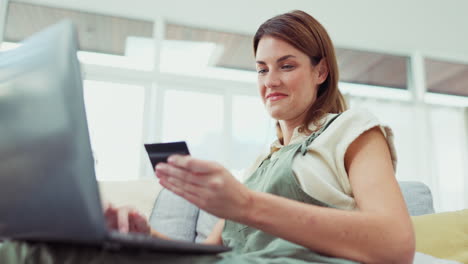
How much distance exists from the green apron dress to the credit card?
18 centimetres

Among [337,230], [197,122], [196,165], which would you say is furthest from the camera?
[197,122]

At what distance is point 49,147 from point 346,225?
471mm

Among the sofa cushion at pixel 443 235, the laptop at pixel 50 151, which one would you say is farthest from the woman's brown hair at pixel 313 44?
the laptop at pixel 50 151

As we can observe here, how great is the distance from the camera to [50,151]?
46cm

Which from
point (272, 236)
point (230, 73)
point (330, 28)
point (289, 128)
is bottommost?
point (272, 236)

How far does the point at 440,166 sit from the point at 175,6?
3.31 metres

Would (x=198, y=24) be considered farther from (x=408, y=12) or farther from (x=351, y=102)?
(x=408, y=12)

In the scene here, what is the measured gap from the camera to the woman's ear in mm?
1183

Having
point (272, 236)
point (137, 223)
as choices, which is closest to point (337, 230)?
point (272, 236)

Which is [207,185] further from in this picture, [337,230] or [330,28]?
[330,28]

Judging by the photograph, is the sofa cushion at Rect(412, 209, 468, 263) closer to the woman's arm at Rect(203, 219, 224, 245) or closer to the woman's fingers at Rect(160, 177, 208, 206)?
the woman's arm at Rect(203, 219, 224, 245)

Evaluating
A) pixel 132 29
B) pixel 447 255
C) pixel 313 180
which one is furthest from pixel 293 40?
pixel 132 29

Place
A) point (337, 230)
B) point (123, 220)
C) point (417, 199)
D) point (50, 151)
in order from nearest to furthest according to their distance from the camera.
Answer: point (50, 151)
point (337, 230)
point (123, 220)
point (417, 199)

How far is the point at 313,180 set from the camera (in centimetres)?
85
